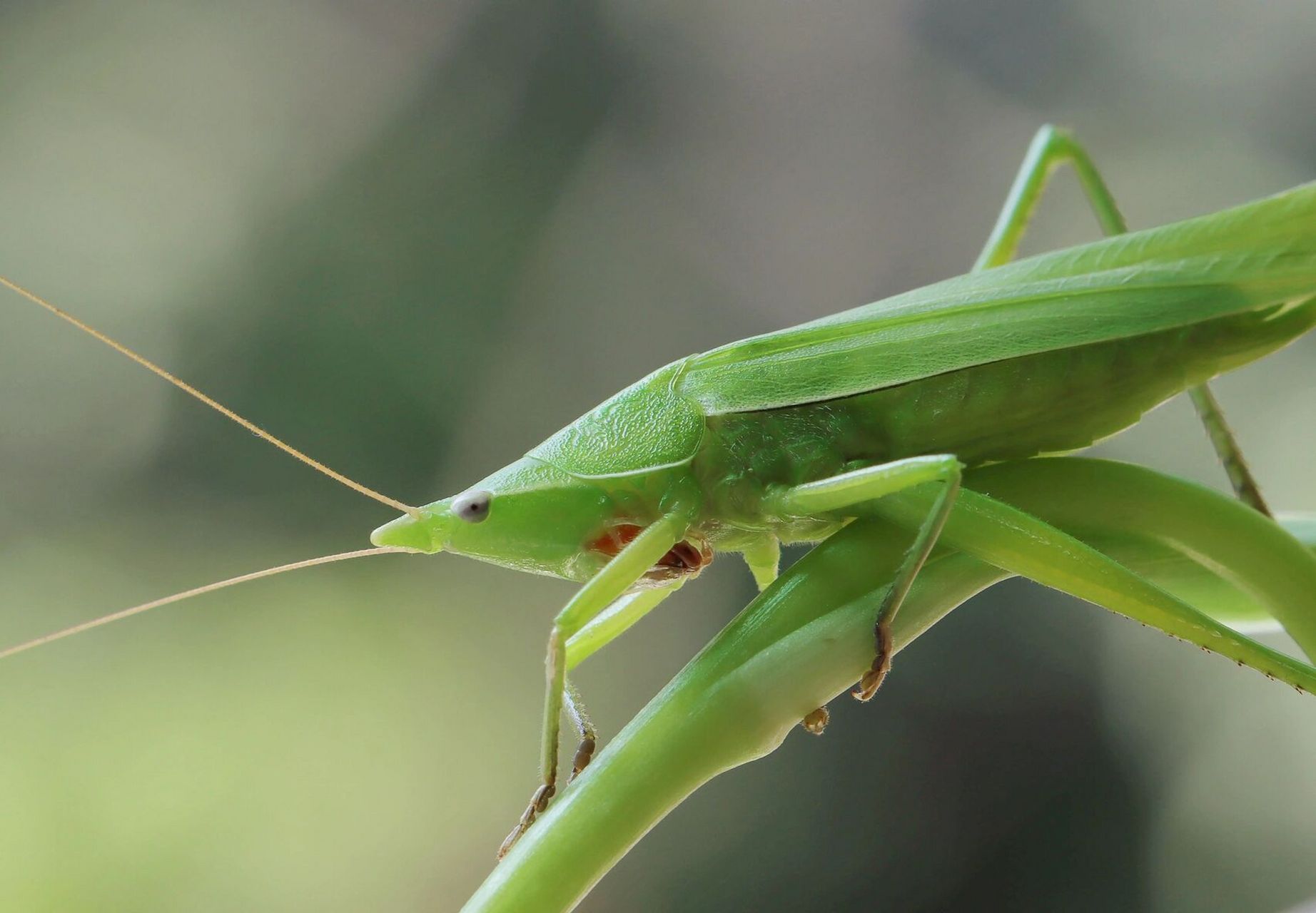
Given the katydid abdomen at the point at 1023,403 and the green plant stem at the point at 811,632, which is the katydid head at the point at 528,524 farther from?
the green plant stem at the point at 811,632

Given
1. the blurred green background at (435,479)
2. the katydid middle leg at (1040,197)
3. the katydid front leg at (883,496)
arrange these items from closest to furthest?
the katydid front leg at (883,496) → the katydid middle leg at (1040,197) → the blurred green background at (435,479)

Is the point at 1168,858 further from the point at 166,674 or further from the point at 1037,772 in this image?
the point at 166,674

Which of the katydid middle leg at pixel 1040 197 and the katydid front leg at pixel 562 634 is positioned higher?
the katydid middle leg at pixel 1040 197

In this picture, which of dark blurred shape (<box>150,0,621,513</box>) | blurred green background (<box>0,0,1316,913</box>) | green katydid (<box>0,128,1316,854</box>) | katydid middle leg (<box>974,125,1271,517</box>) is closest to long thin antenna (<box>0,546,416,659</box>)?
green katydid (<box>0,128,1316,854</box>)

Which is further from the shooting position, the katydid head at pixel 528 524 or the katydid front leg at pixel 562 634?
the katydid head at pixel 528 524

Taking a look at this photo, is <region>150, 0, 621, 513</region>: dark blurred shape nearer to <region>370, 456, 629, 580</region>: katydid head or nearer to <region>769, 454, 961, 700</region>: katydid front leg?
<region>370, 456, 629, 580</region>: katydid head

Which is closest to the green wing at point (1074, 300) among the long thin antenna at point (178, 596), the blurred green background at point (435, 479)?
the long thin antenna at point (178, 596)

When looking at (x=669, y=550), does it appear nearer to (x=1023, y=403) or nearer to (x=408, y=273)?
(x=1023, y=403)
